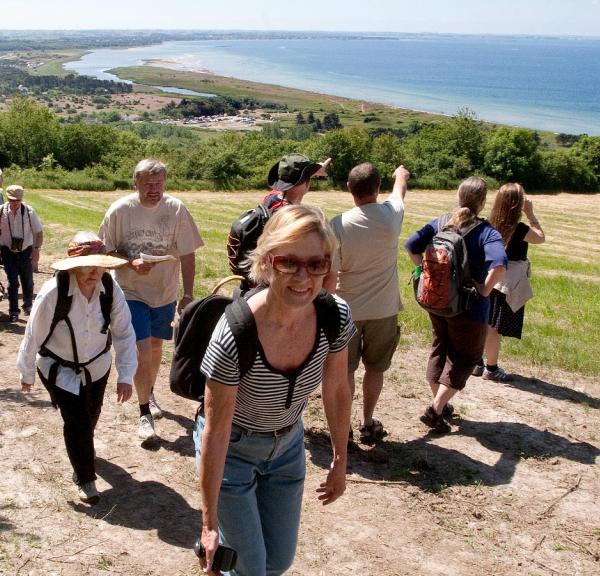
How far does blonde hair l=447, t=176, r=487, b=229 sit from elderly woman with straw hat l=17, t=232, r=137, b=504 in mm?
2353

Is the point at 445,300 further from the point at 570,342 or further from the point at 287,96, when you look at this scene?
the point at 287,96

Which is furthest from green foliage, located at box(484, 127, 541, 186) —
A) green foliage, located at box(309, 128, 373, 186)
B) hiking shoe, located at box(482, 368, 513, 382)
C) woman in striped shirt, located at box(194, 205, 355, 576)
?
woman in striped shirt, located at box(194, 205, 355, 576)

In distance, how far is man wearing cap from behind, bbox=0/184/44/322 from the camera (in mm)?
8031

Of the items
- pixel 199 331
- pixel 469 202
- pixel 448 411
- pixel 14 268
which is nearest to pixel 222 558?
pixel 199 331

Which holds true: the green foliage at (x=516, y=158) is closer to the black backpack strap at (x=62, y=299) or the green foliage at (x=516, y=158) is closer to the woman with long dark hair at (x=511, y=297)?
the woman with long dark hair at (x=511, y=297)

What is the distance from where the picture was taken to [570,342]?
795 cm

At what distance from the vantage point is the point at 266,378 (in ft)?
8.16

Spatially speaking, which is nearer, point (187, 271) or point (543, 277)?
point (187, 271)

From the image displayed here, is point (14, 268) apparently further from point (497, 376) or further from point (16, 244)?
point (497, 376)

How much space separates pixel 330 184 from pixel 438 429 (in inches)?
1446

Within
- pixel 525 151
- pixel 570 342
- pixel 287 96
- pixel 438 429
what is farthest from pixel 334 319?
pixel 287 96

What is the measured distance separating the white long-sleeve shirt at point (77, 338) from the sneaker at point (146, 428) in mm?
970

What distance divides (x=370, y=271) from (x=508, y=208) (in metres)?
1.68

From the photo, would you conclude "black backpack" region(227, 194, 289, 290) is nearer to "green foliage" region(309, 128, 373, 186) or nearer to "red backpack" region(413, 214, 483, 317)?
"red backpack" region(413, 214, 483, 317)
